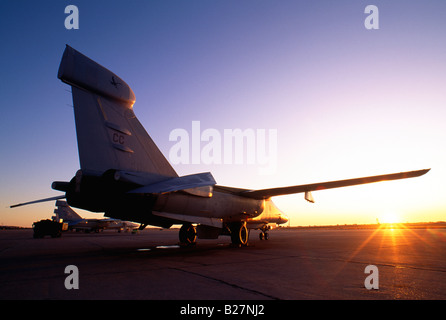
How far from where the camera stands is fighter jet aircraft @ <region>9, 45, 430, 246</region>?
725cm

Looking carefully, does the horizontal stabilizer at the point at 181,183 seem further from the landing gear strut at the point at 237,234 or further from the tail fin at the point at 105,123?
the landing gear strut at the point at 237,234

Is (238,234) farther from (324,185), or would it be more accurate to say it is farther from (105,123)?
(105,123)

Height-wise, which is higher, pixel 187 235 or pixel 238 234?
pixel 238 234

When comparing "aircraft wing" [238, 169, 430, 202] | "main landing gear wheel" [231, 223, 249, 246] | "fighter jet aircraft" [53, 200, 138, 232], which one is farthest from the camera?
"fighter jet aircraft" [53, 200, 138, 232]

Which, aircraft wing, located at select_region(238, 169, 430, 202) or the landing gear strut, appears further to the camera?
the landing gear strut

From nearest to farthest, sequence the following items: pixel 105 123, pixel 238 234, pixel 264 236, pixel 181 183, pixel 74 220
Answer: pixel 105 123 → pixel 181 183 → pixel 238 234 → pixel 264 236 → pixel 74 220

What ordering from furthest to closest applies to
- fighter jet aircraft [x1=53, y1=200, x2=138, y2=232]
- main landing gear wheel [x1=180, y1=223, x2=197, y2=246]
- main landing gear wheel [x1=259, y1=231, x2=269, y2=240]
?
fighter jet aircraft [x1=53, y1=200, x2=138, y2=232]
main landing gear wheel [x1=259, y1=231, x2=269, y2=240]
main landing gear wheel [x1=180, y1=223, x2=197, y2=246]

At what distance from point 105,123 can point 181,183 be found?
2.85 meters

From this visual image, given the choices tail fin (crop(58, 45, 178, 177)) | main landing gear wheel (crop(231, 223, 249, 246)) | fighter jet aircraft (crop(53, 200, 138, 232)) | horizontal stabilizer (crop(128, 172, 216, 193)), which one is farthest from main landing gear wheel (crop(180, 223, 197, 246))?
fighter jet aircraft (crop(53, 200, 138, 232))

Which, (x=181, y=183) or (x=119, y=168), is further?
(x=181, y=183)

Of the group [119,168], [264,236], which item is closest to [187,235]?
[264,236]

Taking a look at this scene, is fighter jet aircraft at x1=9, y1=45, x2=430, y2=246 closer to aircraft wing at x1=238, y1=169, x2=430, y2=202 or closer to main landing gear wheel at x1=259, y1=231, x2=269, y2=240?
aircraft wing at x1=238, y1=169, x2=430, y2=202

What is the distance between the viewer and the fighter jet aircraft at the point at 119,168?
7250mm

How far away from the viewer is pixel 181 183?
8.18 m
